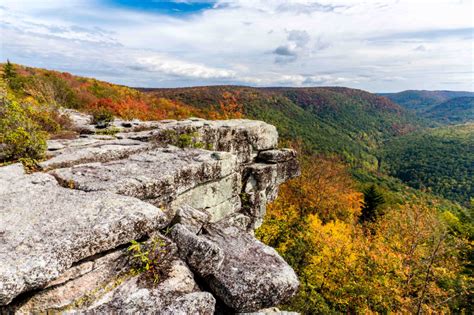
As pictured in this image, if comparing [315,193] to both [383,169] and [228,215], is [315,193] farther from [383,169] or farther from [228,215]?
[383,169]

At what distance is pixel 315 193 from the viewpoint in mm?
31484

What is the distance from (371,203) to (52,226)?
145ft

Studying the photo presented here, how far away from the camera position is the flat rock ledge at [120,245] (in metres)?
3.89

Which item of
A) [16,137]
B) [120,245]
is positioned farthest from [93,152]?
[120,245]

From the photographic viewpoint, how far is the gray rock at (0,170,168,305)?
3582mm

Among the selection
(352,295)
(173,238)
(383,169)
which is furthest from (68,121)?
(383,169)

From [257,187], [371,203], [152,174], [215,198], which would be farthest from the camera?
[371,203]

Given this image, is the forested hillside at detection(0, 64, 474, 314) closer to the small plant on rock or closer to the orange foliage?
the orange foliage

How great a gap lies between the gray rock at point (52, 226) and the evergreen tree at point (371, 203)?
4126 centimetres

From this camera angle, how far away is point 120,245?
15.8 feet

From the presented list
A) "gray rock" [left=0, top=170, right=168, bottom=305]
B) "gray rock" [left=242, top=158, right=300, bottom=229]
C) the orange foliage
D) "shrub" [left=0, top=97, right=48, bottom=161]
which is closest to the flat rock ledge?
"gray rock" [left=0, top=170, right=168, bottom=305]

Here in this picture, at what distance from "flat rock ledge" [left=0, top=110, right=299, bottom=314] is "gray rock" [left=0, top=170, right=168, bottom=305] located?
0.05 feet

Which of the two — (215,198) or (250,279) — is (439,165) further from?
(250,279)

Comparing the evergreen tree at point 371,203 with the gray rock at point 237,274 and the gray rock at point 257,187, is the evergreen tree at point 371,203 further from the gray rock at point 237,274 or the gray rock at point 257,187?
the gray rock at point 237,274
